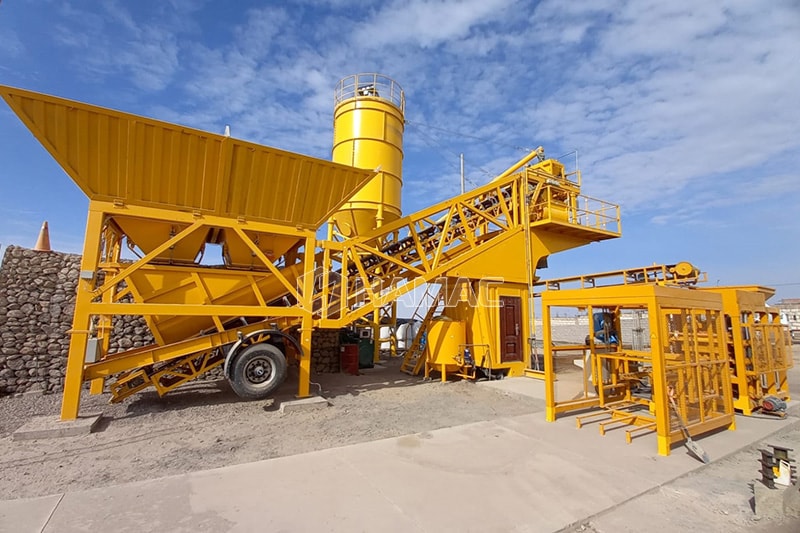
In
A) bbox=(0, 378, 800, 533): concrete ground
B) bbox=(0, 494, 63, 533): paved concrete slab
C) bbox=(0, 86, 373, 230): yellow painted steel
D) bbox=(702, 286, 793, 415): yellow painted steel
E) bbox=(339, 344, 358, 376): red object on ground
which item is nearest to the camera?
bbox=(0, 494, 63, 533): paved concrete slab

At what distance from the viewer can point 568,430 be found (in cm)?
559

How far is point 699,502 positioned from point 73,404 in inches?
320

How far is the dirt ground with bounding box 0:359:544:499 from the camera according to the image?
420cm

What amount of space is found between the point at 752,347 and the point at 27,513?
10304 mm

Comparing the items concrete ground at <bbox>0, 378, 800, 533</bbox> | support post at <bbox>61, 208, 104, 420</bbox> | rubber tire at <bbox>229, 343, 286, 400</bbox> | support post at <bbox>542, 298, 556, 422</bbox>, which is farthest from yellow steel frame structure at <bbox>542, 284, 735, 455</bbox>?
support post at <bbox>61, 208, 104, 420</bbox>

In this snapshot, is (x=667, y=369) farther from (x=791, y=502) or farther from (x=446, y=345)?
(x=446, y=345)

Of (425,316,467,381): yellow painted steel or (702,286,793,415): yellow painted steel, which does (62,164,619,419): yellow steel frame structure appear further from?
(702,286,793,415): yellow painted steel

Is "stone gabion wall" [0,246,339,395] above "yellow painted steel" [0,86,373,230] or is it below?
below

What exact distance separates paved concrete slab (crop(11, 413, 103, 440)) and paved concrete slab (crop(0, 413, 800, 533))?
7.49 feet

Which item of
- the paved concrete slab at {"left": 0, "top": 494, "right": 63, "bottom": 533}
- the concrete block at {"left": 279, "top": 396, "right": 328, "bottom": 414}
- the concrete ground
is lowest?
the paved concrete slab at {"left": 0, "top": 494, "right": 63, "bottom": 533}

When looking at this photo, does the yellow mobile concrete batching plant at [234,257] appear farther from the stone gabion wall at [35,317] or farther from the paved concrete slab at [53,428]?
the stone gabion wall at [35,317]

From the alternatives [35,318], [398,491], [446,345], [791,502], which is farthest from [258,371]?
[791,502]

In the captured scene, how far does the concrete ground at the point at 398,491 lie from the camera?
306cm

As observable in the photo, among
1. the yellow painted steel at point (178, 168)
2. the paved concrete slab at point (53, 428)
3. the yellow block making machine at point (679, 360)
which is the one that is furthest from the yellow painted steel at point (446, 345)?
the paved concrete slab at point (53, 428)
